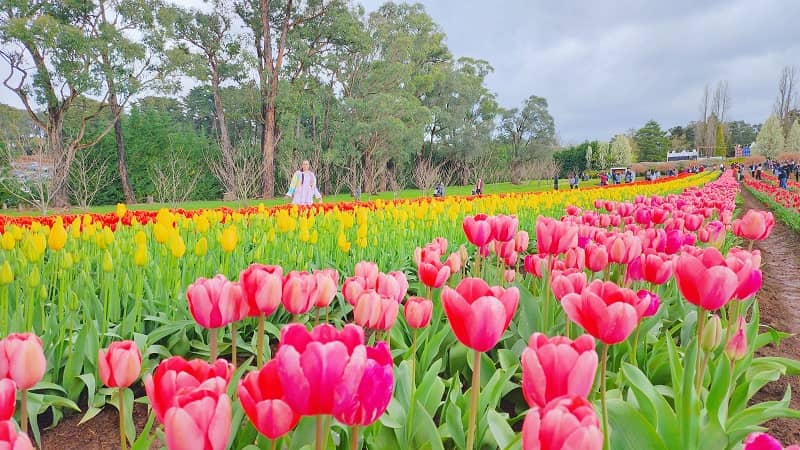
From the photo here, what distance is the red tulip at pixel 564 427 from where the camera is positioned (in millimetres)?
584

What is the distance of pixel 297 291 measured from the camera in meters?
1.27

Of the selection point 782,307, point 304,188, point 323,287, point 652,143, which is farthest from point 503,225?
point 652,143

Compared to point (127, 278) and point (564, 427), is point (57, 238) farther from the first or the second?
Answer: point (564, 427)

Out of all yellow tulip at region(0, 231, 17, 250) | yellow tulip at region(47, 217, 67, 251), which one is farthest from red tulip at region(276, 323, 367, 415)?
yellow tulip at region(0, 231, 17, 250)

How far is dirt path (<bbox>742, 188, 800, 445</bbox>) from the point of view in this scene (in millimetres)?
2020

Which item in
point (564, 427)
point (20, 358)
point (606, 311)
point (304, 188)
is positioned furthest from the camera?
point (304, 188)

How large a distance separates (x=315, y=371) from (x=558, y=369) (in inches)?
14.2

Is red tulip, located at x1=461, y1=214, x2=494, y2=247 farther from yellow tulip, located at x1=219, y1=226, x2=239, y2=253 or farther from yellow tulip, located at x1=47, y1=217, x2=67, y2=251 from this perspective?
yellow tulip, located at x1=47, y1=217, x2=67, y2=251

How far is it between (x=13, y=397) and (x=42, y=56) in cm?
2385

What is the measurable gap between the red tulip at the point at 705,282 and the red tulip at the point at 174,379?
43.5 inches

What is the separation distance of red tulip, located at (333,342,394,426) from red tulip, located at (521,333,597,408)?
214mm

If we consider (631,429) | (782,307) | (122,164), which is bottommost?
(782,307)

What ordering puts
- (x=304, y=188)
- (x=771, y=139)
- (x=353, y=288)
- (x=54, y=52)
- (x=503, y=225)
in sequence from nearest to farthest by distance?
(x=353, y=288)
(x=503, y=225)
(x=304, y=188)
(x=54, y=52)
(x=771, y=139)

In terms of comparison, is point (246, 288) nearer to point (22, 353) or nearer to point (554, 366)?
point (22, 353)
